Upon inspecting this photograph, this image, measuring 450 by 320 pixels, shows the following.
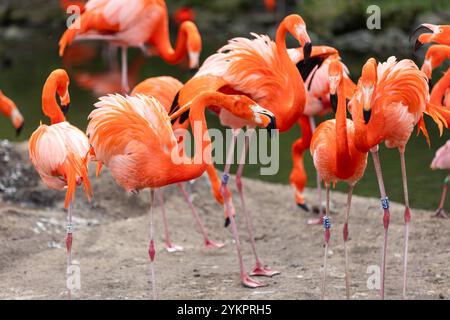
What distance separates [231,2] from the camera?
71.6 ft

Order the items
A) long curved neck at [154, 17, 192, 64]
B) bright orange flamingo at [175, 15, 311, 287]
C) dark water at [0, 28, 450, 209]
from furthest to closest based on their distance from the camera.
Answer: dark water at [0, 28, 450, 209] → long curved neck at [154, 17, 192, 64] → bright orange flamingo at [175, 15, 311, 287]

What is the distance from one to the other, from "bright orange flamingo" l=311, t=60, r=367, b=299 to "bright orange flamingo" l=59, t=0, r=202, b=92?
97.7 inches

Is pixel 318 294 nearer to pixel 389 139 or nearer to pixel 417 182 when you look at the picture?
pixel 389 139

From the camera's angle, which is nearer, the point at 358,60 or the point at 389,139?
the point at 389,139

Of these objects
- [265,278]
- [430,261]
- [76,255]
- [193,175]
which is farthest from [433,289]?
[76,255]

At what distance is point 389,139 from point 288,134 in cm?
614

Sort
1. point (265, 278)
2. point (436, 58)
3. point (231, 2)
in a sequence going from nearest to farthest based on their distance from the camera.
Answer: point (265, 278)
point (436, 58)
point (231, 2)

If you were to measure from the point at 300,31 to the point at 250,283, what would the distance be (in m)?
1.60

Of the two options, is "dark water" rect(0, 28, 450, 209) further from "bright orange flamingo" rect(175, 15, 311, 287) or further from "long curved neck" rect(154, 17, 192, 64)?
"bright orange flamingo" rect(175, 15, 311, 287)

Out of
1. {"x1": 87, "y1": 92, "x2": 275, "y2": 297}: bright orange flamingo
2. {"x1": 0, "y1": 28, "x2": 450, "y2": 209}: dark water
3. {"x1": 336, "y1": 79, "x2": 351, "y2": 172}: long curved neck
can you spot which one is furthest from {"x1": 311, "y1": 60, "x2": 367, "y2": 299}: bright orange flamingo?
{"x1": 0, "y1": 28, "x2": 450, "y2": 209}: dark water

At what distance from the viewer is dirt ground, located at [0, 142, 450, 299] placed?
5137 millimetres

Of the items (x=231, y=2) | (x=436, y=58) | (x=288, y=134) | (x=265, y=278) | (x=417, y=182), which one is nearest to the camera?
(x=265, y=278)

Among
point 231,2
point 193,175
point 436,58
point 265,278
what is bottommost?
point 265,278

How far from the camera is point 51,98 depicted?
218 inches
